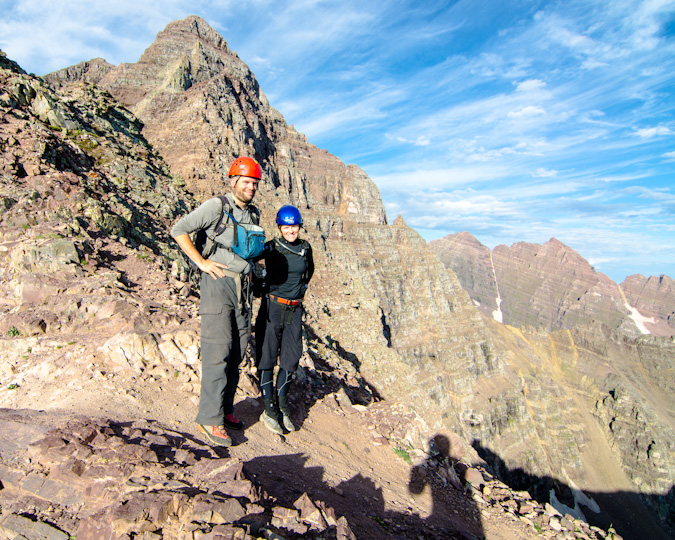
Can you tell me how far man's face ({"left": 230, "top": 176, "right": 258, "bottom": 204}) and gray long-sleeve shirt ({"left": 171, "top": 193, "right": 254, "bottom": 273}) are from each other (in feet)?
0.40

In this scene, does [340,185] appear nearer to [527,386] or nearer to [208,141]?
[208,141]

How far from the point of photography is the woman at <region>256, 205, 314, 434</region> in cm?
540

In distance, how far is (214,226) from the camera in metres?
4.43

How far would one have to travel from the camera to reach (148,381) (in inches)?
214

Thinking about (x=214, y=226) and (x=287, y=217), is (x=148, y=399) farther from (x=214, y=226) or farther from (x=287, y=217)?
(x=287, y=217)

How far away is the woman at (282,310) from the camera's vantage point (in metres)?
5.40

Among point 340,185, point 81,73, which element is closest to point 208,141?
point 81,73

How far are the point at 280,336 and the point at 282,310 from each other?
436 mm

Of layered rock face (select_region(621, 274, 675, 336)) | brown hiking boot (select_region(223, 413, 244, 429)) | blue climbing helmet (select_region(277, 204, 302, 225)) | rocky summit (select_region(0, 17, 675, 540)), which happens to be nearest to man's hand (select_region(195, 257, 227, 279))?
blue climbing helmet (select_region(277, 204, 302, 225))

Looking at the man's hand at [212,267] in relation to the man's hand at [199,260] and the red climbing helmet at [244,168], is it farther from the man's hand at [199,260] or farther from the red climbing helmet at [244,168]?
the red climbing helmet at [244,168]

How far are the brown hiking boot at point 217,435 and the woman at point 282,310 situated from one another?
3.17 ft

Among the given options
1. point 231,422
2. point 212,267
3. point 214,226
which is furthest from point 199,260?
point 231,422

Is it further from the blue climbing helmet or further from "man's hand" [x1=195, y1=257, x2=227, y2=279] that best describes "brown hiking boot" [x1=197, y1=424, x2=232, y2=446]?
the blue climbing helmet

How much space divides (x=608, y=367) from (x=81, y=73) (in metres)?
121
